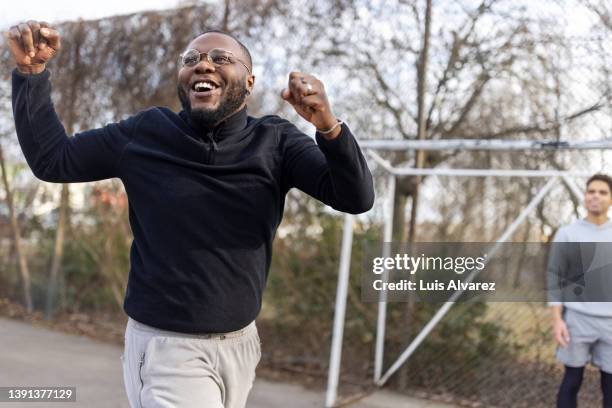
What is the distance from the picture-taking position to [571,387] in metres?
3.95

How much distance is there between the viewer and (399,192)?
18.0ft

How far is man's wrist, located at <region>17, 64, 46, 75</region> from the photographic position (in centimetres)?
205

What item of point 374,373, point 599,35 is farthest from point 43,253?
point 599,35

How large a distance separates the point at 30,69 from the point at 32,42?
0.12m

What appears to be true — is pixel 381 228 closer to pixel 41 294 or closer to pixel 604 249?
pixel 604 249

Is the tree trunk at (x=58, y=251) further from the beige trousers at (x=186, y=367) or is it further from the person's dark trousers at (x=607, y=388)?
the person's dark trousers at (x=607, y=388)

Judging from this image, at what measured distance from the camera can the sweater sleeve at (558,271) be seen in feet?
13.4

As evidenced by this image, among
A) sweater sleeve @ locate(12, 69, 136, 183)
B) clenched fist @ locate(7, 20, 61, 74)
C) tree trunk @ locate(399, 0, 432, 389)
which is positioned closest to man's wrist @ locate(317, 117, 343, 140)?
sweater sleeve @ locate(12, 69, 136, 183)

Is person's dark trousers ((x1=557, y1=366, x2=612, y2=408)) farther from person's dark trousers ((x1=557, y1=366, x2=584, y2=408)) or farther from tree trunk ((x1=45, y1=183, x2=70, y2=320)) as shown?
tree trunk ((x1=45, y1=183, x2=70, y2=320))

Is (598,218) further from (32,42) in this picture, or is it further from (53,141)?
(32,42)

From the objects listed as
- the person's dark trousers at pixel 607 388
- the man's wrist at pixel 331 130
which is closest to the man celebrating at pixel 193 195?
the man's wrist at pixel 331 130

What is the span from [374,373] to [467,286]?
118 centimetres

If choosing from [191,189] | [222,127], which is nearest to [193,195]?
[191,189]

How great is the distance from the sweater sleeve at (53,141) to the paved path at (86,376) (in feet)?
9.93
